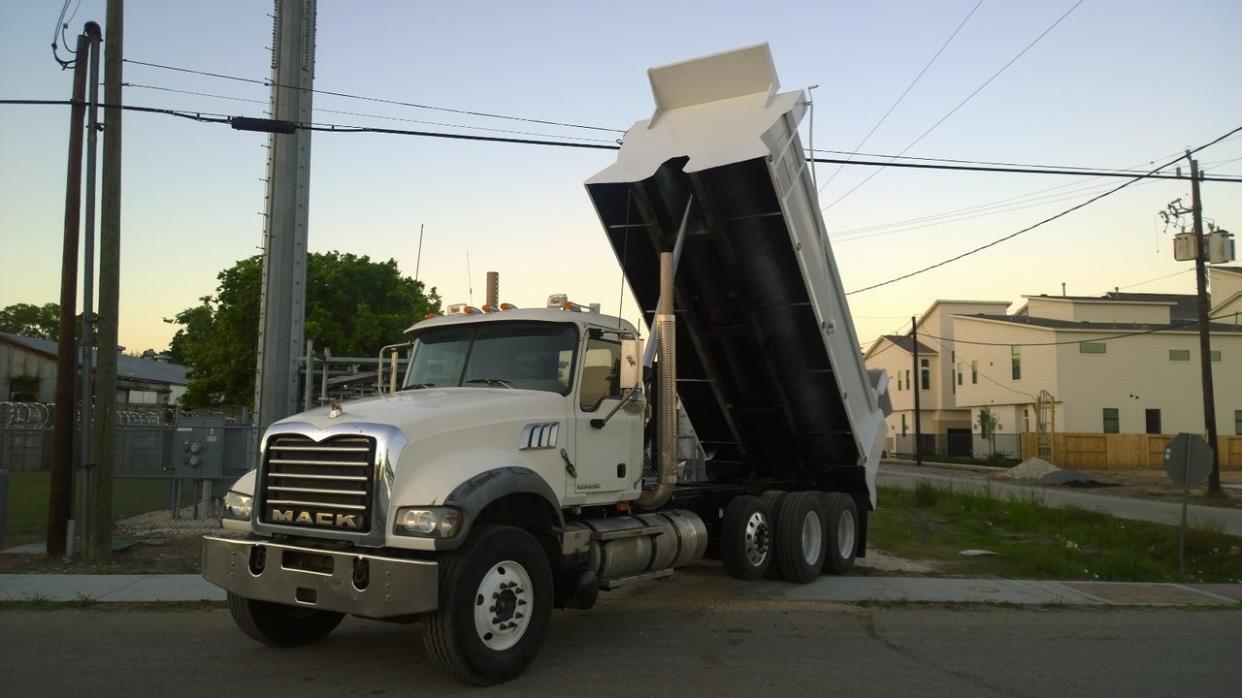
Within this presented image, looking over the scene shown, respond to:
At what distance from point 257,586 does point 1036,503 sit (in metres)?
16.1

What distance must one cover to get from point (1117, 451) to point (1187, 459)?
32.4 meters

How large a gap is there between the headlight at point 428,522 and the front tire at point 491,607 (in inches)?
9.8

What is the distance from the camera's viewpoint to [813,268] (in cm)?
975

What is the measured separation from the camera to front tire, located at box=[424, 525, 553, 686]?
600cm

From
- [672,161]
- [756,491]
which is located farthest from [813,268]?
[756,491]

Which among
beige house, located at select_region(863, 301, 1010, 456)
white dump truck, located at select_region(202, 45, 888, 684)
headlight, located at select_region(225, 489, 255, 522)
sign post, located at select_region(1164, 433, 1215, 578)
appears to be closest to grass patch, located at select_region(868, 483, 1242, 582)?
sign post, located at select_region(1164, 433, 1215, 578)

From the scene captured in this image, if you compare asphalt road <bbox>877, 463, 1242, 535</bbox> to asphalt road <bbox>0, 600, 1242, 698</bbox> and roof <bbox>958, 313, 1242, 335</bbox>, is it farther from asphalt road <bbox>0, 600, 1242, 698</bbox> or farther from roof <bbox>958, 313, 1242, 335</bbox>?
roof <bbox>958, 313, 1242, 335</bbox>

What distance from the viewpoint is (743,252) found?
9.58m

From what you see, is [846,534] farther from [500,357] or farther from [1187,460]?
[500,357]

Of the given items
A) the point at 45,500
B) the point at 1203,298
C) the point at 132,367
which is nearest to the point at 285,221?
the point at 45,500

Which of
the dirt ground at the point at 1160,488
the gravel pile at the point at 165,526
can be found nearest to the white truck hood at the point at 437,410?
the gravel pile at the point at 165,526

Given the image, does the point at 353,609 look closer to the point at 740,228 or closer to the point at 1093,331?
the point at 740,228

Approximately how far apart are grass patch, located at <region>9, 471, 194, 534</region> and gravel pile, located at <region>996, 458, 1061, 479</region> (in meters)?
28.2

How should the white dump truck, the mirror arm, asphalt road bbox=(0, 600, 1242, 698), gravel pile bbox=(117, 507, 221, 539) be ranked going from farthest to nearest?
gravel pile bbox=(117, 507, 221, 539)
the mirror arm
asphalt road bbox=(0, 600, 1242, 698)
the white dump truck
